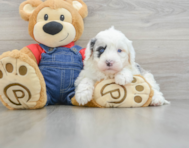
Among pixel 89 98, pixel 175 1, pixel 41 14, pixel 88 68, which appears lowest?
pixel 89 98

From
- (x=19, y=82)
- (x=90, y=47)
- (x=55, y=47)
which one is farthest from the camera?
(x=55, y=47)

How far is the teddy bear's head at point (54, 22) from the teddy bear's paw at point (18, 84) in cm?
30

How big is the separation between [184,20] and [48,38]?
1.09m

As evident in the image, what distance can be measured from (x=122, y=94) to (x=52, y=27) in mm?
556

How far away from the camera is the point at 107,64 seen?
0.85 metres

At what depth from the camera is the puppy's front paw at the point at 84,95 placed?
0.86 meters

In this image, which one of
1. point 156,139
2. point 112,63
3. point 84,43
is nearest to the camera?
point 156,139

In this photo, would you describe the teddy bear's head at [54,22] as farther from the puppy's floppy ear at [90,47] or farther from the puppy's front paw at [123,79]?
the puppy's front paw at [123,79]

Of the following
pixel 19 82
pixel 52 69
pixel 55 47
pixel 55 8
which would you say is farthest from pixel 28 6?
pixel 19 82

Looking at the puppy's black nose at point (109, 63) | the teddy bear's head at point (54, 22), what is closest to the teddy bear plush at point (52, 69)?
the teddy bear's head at point (54, 22)

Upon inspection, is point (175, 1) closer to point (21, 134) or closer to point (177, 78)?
point (177, 78)

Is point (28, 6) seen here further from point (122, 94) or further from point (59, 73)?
point (122, 94)

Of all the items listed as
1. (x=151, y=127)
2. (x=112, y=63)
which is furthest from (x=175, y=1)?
(x=151, y=127)

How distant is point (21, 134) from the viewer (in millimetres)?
419
